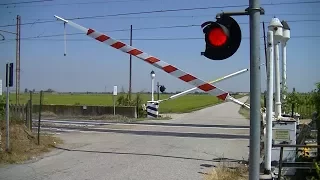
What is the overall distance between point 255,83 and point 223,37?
689mm

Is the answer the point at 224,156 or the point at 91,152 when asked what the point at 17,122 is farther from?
the point at 224,156

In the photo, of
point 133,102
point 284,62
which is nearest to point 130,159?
point 284,62

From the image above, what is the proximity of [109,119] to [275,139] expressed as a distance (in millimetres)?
20808

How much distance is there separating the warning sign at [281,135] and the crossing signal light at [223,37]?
4258mm

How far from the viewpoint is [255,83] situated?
4113 millimetres

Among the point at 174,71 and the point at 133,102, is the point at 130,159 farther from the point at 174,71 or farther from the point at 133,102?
the point at 133,102

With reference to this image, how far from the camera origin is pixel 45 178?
26.2 ft

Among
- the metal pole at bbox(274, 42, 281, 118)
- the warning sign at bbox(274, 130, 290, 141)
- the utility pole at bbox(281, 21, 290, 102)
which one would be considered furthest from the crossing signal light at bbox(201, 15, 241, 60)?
the utility pole at bbox(281, 21, 290, 102)

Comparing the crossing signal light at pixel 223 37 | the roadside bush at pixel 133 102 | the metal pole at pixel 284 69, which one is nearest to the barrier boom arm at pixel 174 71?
the metal pole at pixel 284 69

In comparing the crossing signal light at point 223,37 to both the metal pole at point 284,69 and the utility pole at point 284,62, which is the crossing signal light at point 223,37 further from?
the metal pole at point 284,69

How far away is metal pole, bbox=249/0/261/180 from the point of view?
13.4ft

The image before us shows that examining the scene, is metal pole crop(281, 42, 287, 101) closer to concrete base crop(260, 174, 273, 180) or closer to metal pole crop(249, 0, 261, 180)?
concrete base crop(260, 174, 273, 180)

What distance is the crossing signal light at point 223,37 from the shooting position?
14.4ft

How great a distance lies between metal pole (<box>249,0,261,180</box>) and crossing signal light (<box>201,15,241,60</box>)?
1.08 feet
